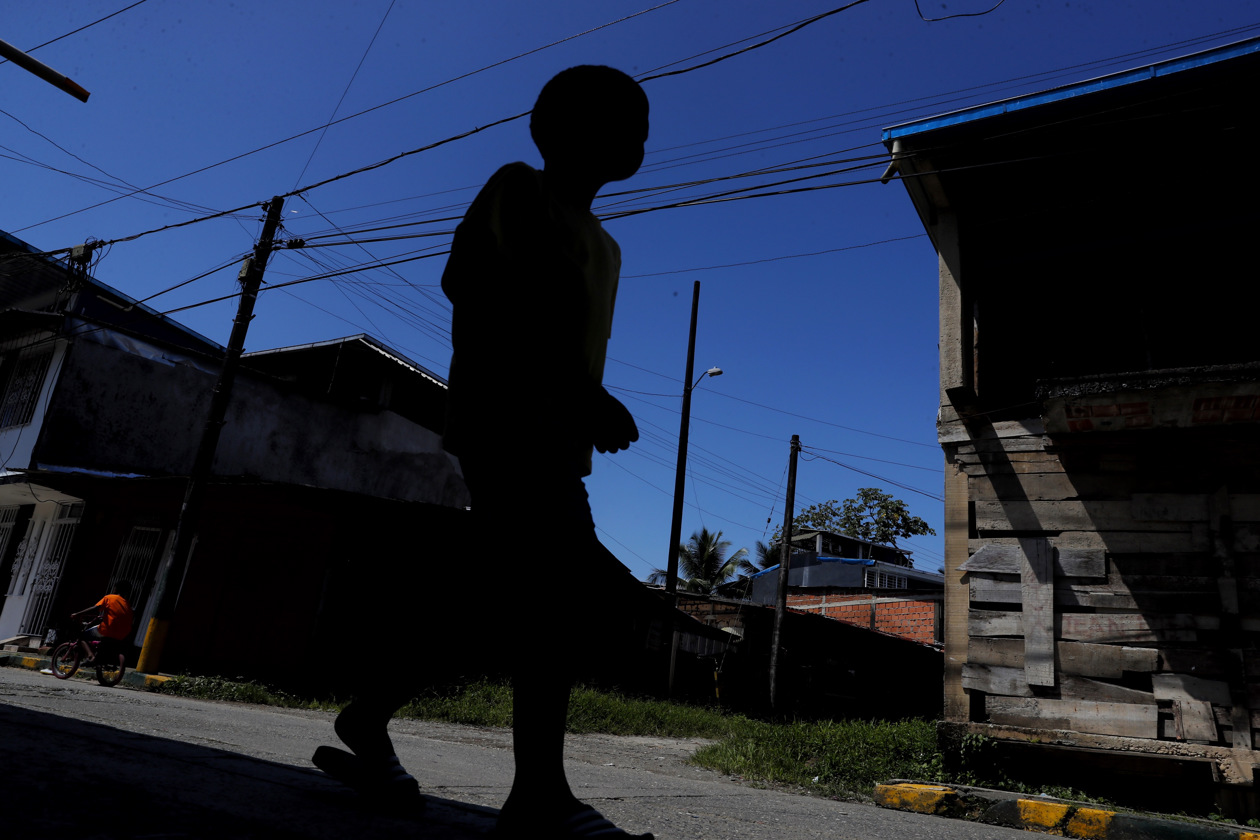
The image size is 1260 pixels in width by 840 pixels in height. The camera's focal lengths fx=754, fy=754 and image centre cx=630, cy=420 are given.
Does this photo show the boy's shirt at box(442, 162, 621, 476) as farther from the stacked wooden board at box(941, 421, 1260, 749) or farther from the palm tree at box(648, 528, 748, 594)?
the palm tree at box(648, 528, 748, 594)

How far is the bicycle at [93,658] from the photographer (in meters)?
10.7

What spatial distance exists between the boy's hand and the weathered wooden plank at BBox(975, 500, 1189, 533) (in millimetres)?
6181

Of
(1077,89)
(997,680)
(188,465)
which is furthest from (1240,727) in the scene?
(188,465)

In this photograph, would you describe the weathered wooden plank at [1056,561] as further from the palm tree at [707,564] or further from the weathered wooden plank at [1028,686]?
the palm tree at [707,564]

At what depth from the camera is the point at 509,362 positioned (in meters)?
1.46

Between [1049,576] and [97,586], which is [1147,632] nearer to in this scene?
[1049,576]

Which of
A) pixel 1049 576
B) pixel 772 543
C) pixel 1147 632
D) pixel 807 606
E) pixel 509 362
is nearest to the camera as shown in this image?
pixel 509 362

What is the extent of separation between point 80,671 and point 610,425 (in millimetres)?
14099

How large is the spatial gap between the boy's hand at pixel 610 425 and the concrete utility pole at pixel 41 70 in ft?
29.5

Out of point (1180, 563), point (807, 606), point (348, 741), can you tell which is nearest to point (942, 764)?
point (1180, 563)

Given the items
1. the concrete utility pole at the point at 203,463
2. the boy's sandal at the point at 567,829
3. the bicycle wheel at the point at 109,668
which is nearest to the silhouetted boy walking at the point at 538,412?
the boy's sandal at the point at 567,829

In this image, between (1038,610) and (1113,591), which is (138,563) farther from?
(1113,591)

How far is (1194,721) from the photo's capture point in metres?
5.73

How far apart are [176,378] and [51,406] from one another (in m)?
2.52
